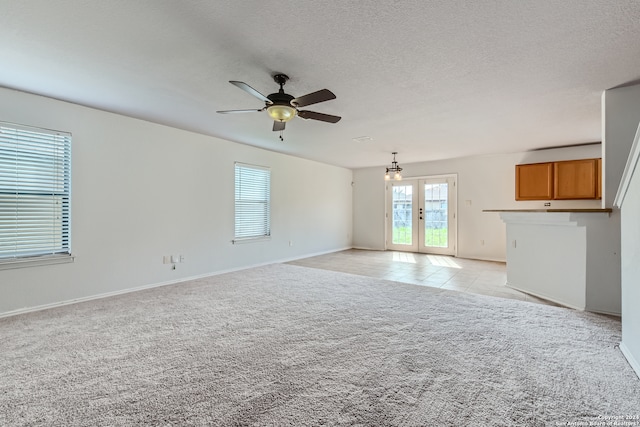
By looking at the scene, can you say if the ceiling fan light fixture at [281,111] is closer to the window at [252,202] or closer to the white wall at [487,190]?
the window at [252,202]

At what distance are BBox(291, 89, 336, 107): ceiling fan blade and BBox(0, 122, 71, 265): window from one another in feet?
10.3

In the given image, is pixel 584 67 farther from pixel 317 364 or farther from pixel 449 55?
pixel 317 364

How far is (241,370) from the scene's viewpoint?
2.07 m

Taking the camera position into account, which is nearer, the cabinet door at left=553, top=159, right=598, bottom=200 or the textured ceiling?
the textured ceiling

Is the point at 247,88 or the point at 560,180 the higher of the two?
the point at 247,88

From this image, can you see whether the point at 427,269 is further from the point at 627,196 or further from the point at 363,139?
the point at 627,196

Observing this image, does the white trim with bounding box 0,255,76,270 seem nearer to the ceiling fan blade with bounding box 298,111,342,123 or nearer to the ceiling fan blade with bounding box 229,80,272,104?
the ceiling fan blade with bounding box 229,80,272,104

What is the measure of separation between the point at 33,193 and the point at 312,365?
3823mm

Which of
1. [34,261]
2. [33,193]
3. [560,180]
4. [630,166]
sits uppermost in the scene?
[560,180]

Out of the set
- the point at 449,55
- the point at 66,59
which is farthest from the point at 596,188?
the point at 66,59

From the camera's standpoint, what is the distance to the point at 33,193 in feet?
11.0

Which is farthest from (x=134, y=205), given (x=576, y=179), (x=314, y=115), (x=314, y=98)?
(x=576, y=179)

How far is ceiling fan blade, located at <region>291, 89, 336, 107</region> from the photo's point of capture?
2.37m

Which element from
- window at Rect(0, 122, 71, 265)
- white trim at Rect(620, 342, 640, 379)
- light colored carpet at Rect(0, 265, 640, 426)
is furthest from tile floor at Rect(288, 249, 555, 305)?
window at Rect(0, 122, 71, 265)
